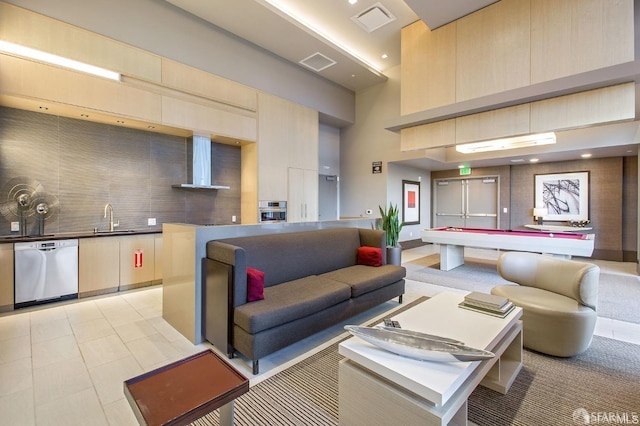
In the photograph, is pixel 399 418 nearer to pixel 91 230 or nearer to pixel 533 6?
pixel 91 230

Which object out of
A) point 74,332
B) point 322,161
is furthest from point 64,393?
point 322,161

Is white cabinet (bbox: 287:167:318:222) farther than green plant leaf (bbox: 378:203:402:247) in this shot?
Yes

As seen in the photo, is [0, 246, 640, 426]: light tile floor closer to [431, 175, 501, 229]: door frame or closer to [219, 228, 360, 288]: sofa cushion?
[219, 228, 360, 288]: sofa cushion

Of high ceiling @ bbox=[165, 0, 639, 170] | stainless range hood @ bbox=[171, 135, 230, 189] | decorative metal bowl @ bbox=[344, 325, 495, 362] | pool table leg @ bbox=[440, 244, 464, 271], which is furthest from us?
pool table leg @ bbox=[440, 244, 464, 271]

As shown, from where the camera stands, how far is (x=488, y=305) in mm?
2072

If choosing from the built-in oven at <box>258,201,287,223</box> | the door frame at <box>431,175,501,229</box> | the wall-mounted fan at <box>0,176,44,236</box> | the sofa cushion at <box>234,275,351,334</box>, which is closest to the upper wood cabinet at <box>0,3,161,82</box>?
the wall-mounted fan at <box>0,176,44,236</box>

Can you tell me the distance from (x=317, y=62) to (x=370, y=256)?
4.78 m

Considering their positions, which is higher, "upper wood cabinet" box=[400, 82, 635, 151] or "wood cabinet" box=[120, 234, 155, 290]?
"upper wood cabinet" box=[400, 82, 635, 151]

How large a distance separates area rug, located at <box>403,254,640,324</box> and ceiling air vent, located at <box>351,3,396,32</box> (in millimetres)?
4823

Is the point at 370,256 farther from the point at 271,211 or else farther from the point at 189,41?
the point at 189,41

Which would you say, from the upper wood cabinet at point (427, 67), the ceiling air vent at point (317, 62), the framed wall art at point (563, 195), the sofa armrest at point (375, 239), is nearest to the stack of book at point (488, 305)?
the sofa armrest at point (375, 239)

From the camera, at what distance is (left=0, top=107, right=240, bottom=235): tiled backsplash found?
364 centimetres

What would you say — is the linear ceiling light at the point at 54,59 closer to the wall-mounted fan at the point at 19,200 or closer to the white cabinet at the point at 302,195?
the wall-mounted fan at the point at 19,200

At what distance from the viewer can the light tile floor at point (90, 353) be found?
5.78 feet
